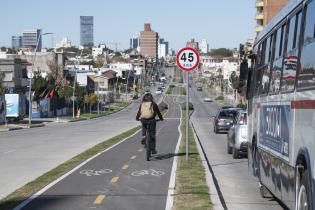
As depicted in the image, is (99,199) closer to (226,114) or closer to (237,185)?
(237,185)

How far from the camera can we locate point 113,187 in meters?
13.2

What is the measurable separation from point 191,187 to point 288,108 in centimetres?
480

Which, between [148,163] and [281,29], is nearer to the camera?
[281,29]

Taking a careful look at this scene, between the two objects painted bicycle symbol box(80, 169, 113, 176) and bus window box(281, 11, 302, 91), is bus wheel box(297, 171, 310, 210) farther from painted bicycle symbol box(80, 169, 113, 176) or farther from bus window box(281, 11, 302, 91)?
painted bicycle symbol box(80, 169, 113, 176)

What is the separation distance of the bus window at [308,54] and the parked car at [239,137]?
13463mm

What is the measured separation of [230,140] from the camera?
74.5 feet

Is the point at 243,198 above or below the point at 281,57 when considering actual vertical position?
below

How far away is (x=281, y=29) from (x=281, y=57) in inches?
21.1

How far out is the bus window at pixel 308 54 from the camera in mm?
6953

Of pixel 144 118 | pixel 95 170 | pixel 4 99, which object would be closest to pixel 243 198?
pixel 95 170

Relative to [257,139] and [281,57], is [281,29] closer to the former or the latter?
[281,57]

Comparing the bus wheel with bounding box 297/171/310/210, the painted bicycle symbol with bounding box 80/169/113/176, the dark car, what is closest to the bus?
the bus wheel with bounding box 297/171/310/210

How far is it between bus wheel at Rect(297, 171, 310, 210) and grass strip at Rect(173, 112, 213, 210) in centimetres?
296

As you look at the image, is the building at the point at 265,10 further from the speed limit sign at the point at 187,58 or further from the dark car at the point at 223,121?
the speed limit sign at the point at 187,58
